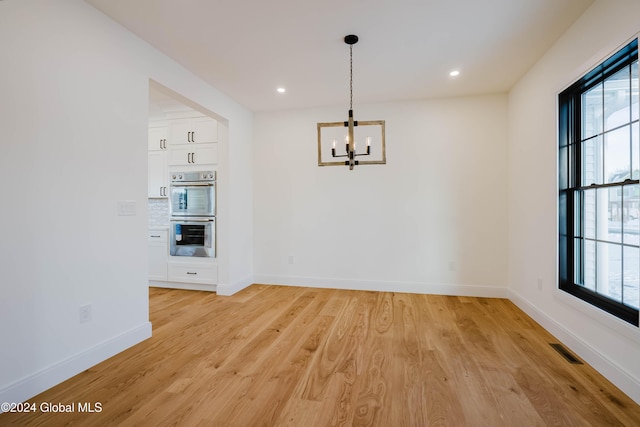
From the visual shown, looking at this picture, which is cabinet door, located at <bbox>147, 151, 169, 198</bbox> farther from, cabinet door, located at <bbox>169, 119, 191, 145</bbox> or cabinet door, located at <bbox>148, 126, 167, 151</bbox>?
cabinet door, located at <bbox>169, 119, 191, 145</bbox>

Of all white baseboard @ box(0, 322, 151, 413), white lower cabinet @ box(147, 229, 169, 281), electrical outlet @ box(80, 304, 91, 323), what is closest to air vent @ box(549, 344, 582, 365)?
white baseboard @ box(0, 322, 151, 413)

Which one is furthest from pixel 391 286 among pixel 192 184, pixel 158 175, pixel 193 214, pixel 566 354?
pixel 158 175

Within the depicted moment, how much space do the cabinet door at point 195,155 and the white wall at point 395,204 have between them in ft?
2.38

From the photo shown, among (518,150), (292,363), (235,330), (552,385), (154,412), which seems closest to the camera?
(154,412)

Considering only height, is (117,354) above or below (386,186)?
below

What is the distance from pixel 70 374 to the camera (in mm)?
2061

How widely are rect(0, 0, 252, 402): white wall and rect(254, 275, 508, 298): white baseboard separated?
2.17 metres

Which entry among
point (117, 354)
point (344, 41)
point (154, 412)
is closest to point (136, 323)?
point (117, 354)

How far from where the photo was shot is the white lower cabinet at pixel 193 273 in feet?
13.7

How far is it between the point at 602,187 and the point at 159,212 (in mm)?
5135

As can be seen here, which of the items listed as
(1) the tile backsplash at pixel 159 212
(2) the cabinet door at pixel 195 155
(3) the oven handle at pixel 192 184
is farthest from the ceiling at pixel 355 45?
(1) the tile backsplash at pixel 159 212

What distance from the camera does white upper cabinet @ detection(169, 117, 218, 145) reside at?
425 centimetres

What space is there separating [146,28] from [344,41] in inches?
66.4

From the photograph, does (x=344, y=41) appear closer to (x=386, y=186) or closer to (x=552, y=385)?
(x=386, y=186)
